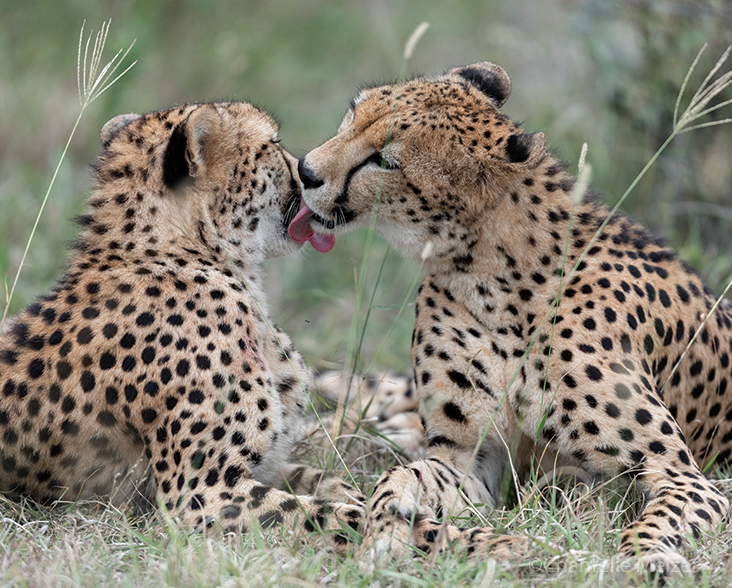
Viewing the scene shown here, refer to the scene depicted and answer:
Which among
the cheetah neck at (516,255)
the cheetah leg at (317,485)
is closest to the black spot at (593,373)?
the cheetah neck at (516,255)

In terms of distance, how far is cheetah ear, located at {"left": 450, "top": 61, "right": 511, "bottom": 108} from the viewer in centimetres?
362

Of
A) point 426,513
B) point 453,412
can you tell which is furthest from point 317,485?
point 453,412

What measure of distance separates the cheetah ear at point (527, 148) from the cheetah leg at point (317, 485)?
51.4 inches

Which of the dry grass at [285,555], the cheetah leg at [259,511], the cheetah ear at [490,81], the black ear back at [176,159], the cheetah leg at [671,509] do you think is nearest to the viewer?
the dry grass at [285,555]

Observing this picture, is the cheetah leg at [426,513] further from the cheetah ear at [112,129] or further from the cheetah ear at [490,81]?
the cheetah ear at [112,129]

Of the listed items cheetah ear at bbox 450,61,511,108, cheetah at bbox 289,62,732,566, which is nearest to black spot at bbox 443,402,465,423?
cheetah at bbox 289,62,732,566

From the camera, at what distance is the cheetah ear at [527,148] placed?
3092 millimetres

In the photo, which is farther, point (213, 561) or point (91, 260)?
point (91, 260)

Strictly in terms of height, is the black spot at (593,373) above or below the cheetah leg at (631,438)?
above

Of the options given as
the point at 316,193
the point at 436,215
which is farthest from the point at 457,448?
the point at 316,193

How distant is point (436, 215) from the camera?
3219 millimetres

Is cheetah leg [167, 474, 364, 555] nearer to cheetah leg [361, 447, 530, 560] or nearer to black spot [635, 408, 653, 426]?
cheetah leg [361, 447, 530, 560]

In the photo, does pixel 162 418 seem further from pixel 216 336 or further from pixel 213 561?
pixel 213 561

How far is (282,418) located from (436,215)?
93 centimetres
